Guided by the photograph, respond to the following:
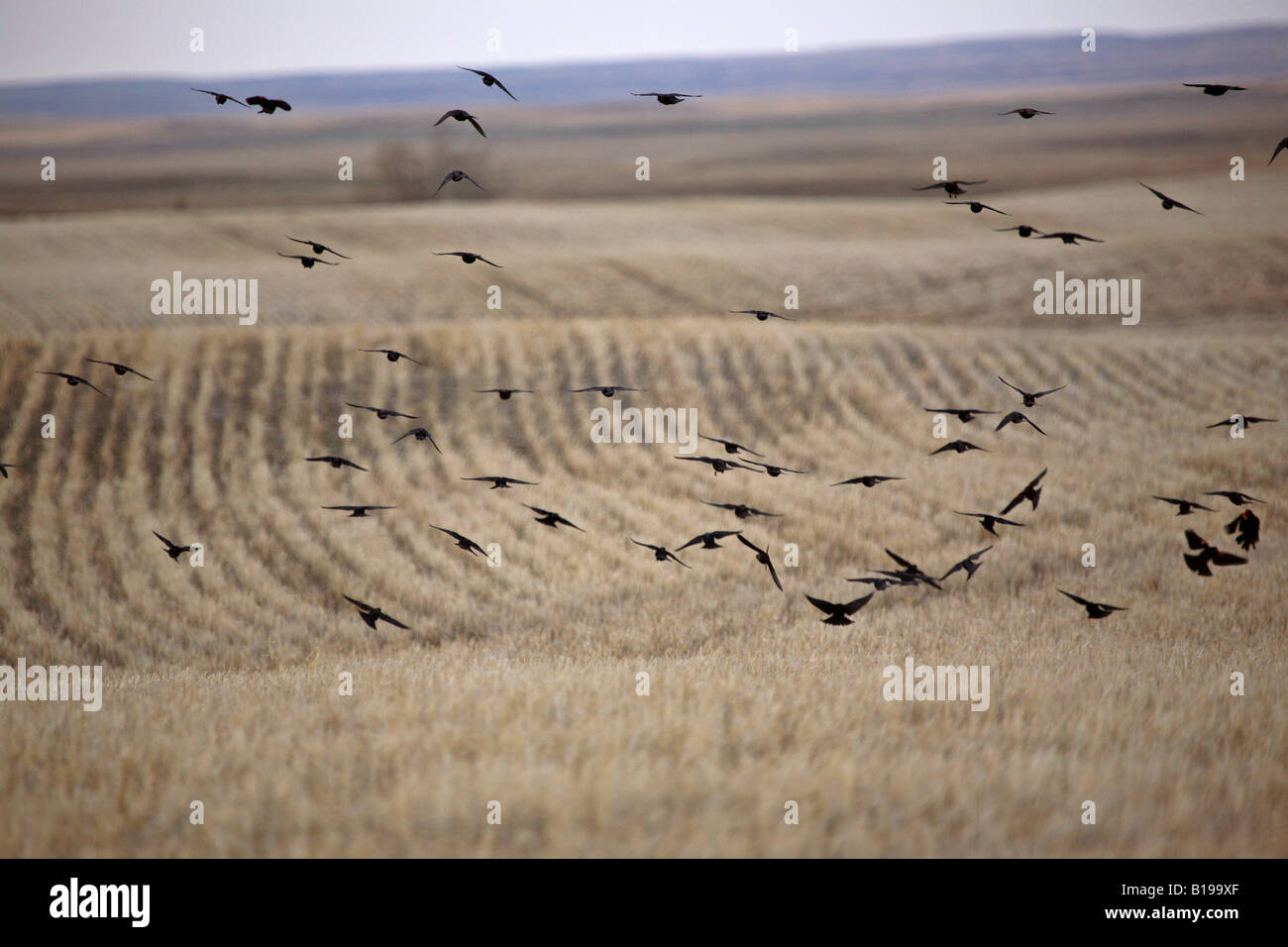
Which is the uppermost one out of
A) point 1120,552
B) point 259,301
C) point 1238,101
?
point 1238,101

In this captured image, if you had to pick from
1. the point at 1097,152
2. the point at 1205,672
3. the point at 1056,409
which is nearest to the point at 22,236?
the point at 1056,409

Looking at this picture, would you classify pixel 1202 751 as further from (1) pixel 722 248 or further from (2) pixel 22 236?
(2) pixel 22 236

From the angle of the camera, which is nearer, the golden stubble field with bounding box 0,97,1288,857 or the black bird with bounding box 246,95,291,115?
the golden stubble field with bounding box 0,97,1288,857

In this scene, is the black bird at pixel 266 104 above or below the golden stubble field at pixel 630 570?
above

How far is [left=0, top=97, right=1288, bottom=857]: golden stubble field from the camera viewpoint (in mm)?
5691

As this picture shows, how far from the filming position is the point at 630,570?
1373 centimetres

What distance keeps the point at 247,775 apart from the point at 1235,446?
1772cm

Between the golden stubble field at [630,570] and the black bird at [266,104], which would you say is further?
the black bird at [266,104]

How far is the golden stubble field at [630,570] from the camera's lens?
5.69 metres

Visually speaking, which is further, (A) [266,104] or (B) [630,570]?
(B) [630,570]

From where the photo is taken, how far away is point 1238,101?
12100 centimetres

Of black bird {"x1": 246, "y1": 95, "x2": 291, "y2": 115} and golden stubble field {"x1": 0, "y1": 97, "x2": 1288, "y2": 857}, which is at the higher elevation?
black bird {"x1": 246, "y1": 95, "x2": 291, "y2": 115}

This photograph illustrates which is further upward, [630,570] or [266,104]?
[266,104]

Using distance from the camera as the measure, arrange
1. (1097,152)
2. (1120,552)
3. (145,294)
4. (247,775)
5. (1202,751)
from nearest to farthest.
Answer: (247,775) → (1202,751) → (1120,552) → (145,294) → (1097,152)
